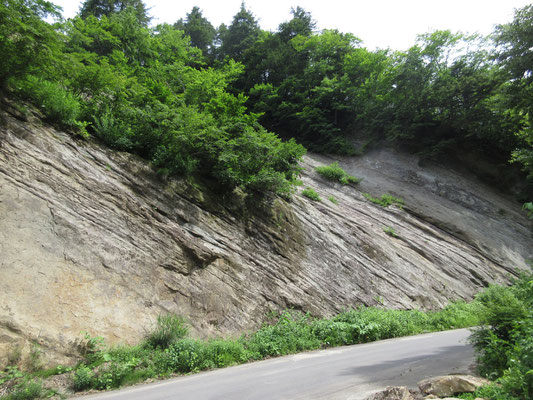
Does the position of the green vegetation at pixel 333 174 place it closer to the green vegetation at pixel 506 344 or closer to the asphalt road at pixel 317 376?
the asphalt road at pixel 317 376

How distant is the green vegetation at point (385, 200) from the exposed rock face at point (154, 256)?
14.1 feet

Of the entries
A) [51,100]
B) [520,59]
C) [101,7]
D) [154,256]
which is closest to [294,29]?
[101,7]

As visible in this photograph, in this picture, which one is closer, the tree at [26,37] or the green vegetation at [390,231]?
the tree at [26,37]

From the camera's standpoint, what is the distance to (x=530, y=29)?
37.5 ft

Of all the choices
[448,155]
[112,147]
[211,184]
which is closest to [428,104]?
[448,155]

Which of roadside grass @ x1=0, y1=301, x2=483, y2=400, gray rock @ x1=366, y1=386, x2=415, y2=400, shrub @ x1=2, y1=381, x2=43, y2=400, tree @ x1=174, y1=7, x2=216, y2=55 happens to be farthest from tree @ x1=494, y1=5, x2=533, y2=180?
tree @ x1=174, y1=7, x2=216, y2=55

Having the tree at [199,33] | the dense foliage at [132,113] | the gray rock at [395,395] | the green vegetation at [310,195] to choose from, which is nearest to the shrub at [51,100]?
the dense foliage at [132,113]

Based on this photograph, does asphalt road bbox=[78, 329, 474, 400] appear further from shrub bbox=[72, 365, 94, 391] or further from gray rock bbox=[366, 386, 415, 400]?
Result: gray rock bbox=[366, 386, 415, 400]

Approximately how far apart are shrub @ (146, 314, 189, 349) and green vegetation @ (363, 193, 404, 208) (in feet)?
58.5

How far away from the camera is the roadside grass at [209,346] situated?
21.8 feet

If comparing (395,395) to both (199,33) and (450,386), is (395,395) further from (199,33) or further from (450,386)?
(199,33)

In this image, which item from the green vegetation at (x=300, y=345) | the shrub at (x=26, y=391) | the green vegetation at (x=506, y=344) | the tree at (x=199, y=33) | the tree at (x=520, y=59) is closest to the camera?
the green vegetation at (x=506, y=344)

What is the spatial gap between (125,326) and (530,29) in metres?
16.4

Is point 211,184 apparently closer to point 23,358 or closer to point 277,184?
point 277,184
